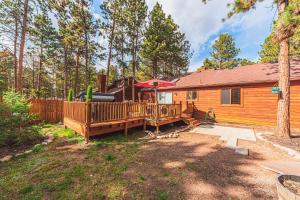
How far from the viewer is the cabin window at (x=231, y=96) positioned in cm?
984

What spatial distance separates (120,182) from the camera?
10.2 feet

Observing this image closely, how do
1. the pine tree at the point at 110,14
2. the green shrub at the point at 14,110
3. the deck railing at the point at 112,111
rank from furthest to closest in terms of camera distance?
the pine tree at the point at 110,14 < the deck railing at the point at 112,111 < the green shrub at the point at 14,110

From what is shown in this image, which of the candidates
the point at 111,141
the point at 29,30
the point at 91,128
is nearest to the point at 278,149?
the point at 111,141

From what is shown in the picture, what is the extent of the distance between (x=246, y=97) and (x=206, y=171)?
7.86 meters

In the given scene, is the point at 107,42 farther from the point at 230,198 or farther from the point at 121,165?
the point at 230,198

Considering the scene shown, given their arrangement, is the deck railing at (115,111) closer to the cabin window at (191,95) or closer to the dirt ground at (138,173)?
the dirt ground at (138,173)

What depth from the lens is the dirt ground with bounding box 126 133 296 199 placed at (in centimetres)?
280

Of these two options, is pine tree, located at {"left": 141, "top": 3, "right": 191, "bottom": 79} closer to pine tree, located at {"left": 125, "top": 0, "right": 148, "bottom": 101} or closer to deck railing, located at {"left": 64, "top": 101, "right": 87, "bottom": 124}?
pine tree, located at {"left": 125, "top": 0, "right": 148, "bottom": 101}

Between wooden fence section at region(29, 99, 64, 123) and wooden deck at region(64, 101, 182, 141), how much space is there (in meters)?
2.96

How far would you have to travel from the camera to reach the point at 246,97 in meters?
9.46

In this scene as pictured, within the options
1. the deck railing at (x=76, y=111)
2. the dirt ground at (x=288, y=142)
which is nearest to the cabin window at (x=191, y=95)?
the dirt ground at (x=288, y=142)

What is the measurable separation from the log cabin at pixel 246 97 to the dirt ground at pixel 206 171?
4.34 meters

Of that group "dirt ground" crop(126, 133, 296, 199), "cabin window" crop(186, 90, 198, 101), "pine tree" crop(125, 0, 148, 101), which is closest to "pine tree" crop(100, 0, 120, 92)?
"pine tree" crop(125, 0, 148, 101)

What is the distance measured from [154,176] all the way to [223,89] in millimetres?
9082
